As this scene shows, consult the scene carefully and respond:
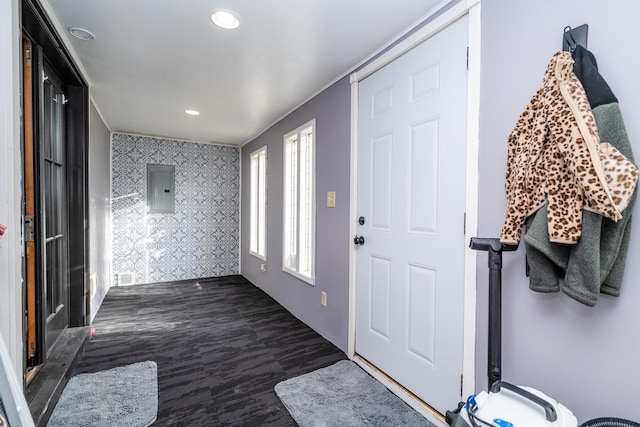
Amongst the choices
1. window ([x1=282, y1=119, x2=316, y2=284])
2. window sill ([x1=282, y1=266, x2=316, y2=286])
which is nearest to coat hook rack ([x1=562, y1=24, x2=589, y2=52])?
→ window ([x1=282, y1=119, x2=316, y2=284])

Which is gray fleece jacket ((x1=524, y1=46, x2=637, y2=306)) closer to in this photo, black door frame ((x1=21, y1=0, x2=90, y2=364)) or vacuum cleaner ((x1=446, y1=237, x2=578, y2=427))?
vacuum cleaner ((x1=446, y1=237, x2=578, y2=427))

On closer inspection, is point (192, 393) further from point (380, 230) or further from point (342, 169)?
point (342, 169)

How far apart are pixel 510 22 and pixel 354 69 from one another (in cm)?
118

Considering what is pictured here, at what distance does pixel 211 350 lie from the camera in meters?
2.50

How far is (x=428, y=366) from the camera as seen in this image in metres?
1.75

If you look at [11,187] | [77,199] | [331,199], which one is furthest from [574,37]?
[77,199]

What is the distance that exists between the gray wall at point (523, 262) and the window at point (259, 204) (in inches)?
121

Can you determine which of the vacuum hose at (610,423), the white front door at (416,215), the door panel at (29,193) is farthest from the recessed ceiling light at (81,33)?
the vacuum hose at (610,423)

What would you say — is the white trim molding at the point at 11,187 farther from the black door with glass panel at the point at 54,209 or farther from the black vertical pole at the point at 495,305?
the black vertical pole at the point at 495,305

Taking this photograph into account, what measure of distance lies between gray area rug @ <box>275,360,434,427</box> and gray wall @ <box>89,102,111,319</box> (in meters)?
2.16

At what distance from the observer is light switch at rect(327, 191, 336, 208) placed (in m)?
2.59

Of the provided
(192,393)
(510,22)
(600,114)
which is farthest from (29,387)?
(510,22)

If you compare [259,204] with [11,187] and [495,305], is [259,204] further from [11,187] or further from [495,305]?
[495,305]

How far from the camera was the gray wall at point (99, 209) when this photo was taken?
9.73 feet
